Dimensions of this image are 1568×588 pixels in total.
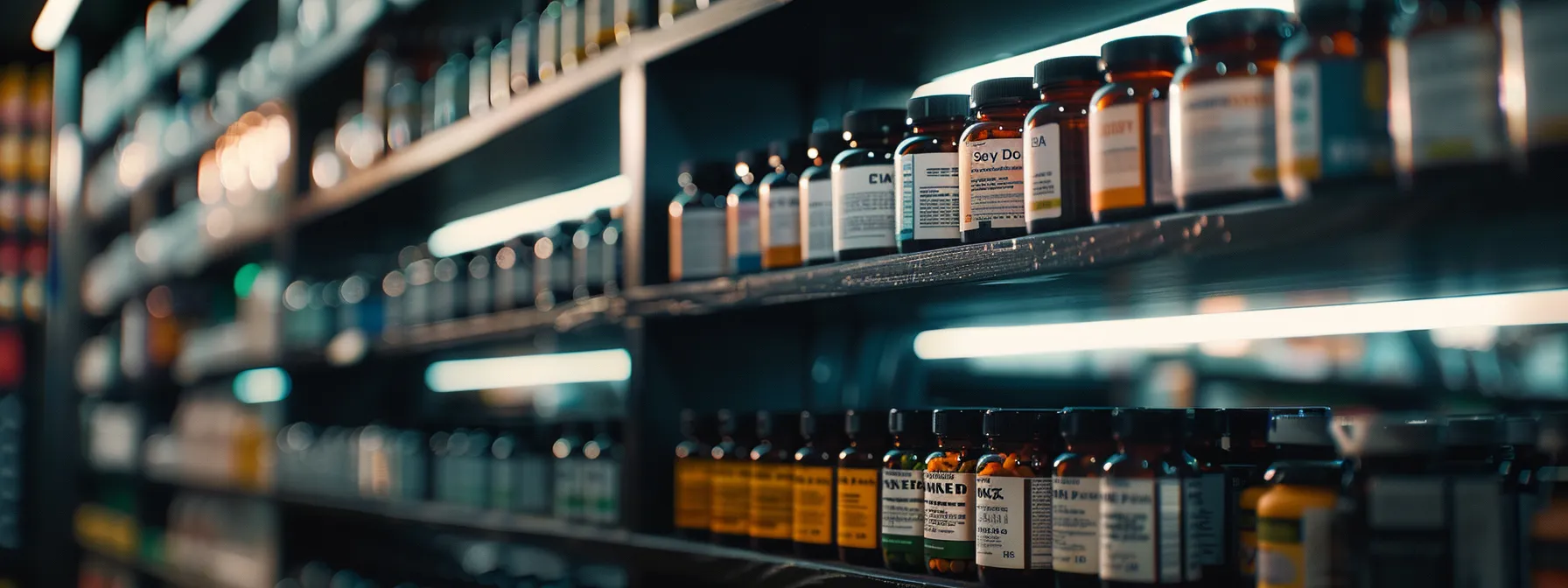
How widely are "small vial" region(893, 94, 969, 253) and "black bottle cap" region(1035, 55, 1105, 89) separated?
170 millimetres

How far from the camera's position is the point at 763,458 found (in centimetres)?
168

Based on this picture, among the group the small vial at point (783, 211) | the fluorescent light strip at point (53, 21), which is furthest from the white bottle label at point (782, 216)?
the fluorescent light strip at point (53, 21)

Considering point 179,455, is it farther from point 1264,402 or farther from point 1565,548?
point 1565,548

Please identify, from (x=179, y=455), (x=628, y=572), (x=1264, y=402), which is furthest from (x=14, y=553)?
(x=1264, y=402)

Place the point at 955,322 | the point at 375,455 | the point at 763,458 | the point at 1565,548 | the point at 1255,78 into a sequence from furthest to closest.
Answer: the point at 375,455, the point at 955,322, the point at 763,458, the point at 1255,78, the point at 1565,548

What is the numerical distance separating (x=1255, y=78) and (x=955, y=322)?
3.40 ft

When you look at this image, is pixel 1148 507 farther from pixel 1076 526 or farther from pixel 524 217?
pixel 524 217

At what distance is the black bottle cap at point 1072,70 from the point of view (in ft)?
4.10

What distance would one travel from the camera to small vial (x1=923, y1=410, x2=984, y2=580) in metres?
1.35

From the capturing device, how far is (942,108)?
56.9 inches

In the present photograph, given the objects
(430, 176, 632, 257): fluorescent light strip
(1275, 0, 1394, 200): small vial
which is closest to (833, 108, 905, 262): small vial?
(1275, 0, 1394, 200): small vial

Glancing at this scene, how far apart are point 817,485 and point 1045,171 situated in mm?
514

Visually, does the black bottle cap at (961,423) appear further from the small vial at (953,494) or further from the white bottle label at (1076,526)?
the white bottle label at (1076,526)

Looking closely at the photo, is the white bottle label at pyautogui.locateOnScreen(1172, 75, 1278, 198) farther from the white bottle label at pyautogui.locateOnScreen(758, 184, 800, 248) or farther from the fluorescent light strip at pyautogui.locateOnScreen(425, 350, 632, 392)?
the fluorescent light strip at pyautogui.locateOnScreen(425, 350, 632, 392)
